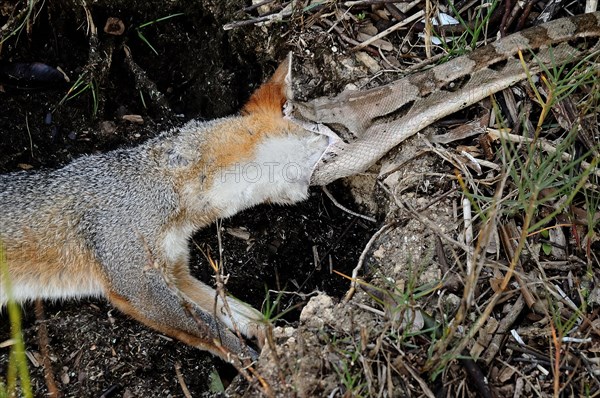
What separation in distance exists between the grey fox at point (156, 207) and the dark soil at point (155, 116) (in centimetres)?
30

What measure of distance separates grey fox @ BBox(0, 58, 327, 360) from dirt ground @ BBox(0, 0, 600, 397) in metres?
0.33

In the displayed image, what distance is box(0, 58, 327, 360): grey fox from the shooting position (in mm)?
5312

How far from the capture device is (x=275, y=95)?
570 cm

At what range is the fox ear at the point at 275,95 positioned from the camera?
5.70 m

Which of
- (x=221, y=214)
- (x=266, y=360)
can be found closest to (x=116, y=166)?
(x=221, y=214)

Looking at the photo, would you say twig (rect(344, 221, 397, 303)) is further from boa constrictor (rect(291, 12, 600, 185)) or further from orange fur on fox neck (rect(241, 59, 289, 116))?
orange fur on fox neck (rect(241, 59, 289, 116))

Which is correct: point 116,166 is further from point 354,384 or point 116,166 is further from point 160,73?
Answer: point 354,384

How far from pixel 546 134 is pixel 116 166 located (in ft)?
11.2

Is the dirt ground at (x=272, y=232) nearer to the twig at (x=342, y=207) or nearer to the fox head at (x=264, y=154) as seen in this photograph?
the twig at (x=342, y=207)

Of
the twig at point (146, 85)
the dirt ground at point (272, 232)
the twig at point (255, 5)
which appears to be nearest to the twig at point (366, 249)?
the dirt ground at point (272, 232)

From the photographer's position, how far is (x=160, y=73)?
6.94 m

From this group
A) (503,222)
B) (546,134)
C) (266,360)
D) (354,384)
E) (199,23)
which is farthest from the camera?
(199,23)

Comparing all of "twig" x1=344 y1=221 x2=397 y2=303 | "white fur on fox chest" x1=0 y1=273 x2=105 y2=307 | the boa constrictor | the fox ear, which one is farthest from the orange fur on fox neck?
"white fur on fox chest" x1=0 y1=273 x2=105 y2=307

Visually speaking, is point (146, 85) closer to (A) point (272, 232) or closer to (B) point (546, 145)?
(A) point (272, 232)
